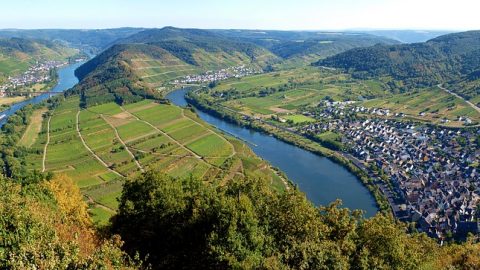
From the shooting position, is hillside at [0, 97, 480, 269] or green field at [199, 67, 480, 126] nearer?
hillside at [0, 97, 480, 269]

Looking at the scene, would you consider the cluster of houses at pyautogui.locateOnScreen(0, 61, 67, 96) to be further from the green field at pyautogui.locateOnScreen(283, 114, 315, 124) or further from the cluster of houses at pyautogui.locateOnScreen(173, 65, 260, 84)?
the green field at pyautogui.locateOnScreen(283, 114, 315, 124)

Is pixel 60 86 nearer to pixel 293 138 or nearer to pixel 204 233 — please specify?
pixel 293 138

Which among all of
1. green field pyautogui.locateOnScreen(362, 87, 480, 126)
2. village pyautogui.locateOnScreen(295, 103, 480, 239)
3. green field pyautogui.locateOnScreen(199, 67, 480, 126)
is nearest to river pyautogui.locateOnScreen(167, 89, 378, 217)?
village pyautogui.locateOnScreen(295, 103, 480, 239)

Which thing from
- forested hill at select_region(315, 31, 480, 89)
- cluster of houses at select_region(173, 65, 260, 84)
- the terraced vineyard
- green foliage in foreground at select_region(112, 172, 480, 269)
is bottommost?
cluster of houses at select_region(173, 65, 260, 84)

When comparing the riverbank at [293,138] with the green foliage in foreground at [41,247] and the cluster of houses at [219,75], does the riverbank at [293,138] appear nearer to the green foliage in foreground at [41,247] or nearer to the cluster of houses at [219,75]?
the cluster of houses at [219,75]

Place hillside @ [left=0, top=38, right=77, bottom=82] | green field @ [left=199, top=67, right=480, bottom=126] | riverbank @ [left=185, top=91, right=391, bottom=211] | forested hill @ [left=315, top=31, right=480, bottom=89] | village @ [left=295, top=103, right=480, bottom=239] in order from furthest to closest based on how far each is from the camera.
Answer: hillside @ [left=0, top=38, right=77, bottom=82], forested hill @ [left=315, top=31, right=480, bottom=89], green field @ [left=199, top=67, right=480, bottom=126], riverbank @ [left=185, top=91, right=391, bottom=211], village @ [left=295, top=103, right=480, bottom=239]

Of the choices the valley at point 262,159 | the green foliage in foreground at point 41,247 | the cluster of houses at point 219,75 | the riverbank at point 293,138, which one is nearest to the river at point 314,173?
the valley at point 262,159

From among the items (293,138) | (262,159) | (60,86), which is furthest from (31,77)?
(262,159)
